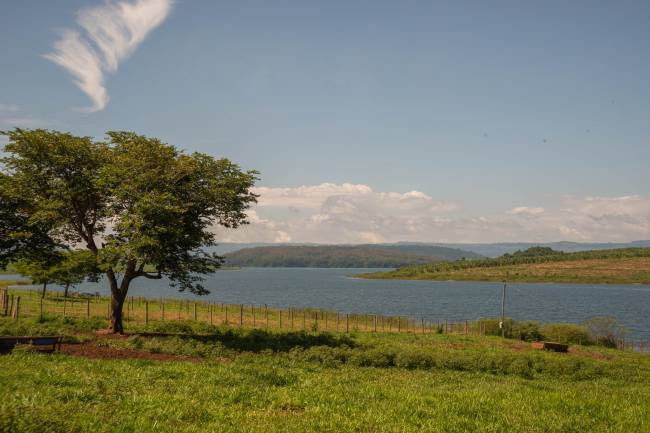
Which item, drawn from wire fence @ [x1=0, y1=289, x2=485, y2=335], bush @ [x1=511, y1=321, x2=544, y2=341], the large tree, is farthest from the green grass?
bush @ [x1=511, y1=321, x2=544, y2=341]

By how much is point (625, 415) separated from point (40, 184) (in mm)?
36538

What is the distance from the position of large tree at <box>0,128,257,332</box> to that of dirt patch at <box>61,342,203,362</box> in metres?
6.77

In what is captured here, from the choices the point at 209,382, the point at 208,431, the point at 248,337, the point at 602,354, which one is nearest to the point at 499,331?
the point at 602,354

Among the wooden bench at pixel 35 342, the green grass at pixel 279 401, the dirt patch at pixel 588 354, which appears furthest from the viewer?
the dirt patch at pixel 588 354

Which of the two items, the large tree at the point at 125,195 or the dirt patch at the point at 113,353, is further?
the large tree at the point at 125,195

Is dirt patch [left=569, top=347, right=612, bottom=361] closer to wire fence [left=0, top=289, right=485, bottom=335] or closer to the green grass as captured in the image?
wire fence [left=0, top=289, right=485, bottom=335]

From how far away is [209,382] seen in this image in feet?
55.8

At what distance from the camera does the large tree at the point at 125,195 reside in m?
32.0

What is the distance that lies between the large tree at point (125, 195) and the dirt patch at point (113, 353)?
6.77 m

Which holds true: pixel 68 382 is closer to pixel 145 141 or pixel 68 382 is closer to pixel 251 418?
pixel 251 418

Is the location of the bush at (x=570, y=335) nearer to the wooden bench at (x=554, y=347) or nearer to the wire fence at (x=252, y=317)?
the wire fence at (x=252, y=317)

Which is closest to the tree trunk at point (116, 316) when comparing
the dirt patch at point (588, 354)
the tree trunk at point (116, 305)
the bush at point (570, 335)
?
the tree trunk at point (116, 305)

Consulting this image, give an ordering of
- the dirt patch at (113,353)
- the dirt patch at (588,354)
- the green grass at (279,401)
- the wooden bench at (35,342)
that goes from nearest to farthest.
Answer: the green grass at (279,401) < the wooden bench at (35,342) < the dirt patch at (113,353) < the dirt patch at (588,354)

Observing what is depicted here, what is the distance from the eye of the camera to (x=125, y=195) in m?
32.2
